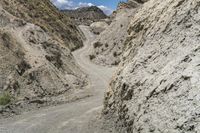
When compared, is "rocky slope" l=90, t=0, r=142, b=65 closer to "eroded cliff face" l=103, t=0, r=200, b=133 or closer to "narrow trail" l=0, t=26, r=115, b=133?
"narrow trail" l=0, t=26, r=115, b=133

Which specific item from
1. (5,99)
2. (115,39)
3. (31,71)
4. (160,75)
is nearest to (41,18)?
(115,39)

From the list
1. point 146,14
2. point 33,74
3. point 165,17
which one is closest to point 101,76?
point 33,74

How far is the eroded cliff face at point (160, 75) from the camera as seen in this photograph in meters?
14.7

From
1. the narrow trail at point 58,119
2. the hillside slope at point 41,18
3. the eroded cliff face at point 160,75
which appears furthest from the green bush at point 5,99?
the hillside slope at point 41,18

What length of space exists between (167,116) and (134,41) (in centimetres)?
872

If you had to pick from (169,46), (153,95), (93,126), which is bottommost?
(93,126)

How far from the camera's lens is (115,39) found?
6819 centimetres

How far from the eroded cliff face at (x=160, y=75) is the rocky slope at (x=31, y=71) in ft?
34.3

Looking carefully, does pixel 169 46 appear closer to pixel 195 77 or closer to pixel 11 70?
pixel 195 77

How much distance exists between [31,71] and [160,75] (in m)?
21.6

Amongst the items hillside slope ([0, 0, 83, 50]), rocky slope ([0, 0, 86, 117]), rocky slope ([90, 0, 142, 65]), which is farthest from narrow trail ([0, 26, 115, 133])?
hillside slope ([0, 0, 83, 50])

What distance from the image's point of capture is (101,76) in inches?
1875

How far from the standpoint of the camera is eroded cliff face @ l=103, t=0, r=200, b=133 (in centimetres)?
1467

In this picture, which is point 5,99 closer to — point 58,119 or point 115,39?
point 58,119
